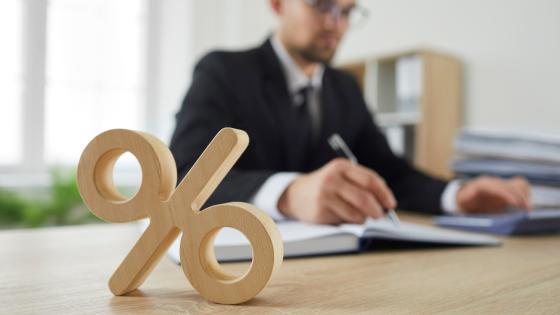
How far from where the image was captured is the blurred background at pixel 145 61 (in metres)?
2.29

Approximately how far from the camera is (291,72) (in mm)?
1579

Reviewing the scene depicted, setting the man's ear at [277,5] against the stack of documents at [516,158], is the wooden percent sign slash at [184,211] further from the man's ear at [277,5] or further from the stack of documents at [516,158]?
the man's ear at [277,5]

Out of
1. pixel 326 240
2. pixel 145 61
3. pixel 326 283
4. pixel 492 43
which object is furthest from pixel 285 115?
pixel 145 61

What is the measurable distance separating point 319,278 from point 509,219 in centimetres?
59

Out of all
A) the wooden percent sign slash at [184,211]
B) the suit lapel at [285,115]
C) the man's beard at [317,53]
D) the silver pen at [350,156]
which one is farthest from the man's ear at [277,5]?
the wooden percent sign slash at [184,211]

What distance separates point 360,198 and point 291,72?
2.73 ft

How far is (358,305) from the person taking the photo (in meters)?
0.44

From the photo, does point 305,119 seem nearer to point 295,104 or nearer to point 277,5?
point 295,104

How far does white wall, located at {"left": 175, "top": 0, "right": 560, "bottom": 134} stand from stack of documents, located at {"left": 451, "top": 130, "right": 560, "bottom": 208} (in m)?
Answer: 0.53

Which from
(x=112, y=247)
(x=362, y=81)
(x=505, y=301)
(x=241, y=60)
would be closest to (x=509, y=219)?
(x=505, y=301)

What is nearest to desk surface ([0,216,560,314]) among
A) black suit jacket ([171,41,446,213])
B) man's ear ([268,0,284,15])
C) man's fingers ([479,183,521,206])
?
man's fingers ([479,183,521,206])

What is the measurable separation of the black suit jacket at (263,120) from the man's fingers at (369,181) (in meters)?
0.43

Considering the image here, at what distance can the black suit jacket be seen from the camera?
1.30 meters

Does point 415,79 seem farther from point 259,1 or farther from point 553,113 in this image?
point 259,1
